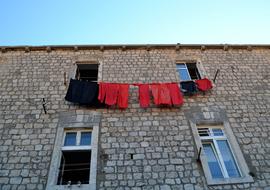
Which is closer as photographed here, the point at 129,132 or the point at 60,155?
the point at 60,155

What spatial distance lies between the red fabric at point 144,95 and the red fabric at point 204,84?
1.74 m

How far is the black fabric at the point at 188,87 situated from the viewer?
8398mm

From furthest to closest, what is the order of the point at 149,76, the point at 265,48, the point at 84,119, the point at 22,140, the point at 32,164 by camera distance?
1. the point at 265,48
2. the point at 149,76
3. the point at 84,119
4. the point at 22,140
5. the point at 32,164

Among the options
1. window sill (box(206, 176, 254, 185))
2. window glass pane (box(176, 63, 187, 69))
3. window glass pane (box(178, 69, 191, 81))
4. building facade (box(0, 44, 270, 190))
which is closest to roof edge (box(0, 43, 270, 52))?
building facade (box(0, 44, 270, 190))

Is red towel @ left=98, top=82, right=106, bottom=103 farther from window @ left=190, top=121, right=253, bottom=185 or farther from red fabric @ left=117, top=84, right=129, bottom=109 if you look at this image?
window @ left=190, top=121, right=253, bottom=185

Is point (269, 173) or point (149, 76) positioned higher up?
point (149, 76)

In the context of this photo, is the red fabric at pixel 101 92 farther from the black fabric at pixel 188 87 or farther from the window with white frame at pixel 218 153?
the window with white frame at pixel 218 153

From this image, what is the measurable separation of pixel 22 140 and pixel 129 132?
9.35 feet

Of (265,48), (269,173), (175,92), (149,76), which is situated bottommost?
(269,173)

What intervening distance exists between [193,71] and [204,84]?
1513 mm

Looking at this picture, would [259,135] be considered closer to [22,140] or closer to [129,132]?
[129,132]

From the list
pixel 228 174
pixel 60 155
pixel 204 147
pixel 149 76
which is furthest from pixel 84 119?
pixel 228 174

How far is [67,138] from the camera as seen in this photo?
23.6ft

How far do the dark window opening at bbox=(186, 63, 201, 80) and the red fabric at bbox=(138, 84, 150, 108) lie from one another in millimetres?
2353
